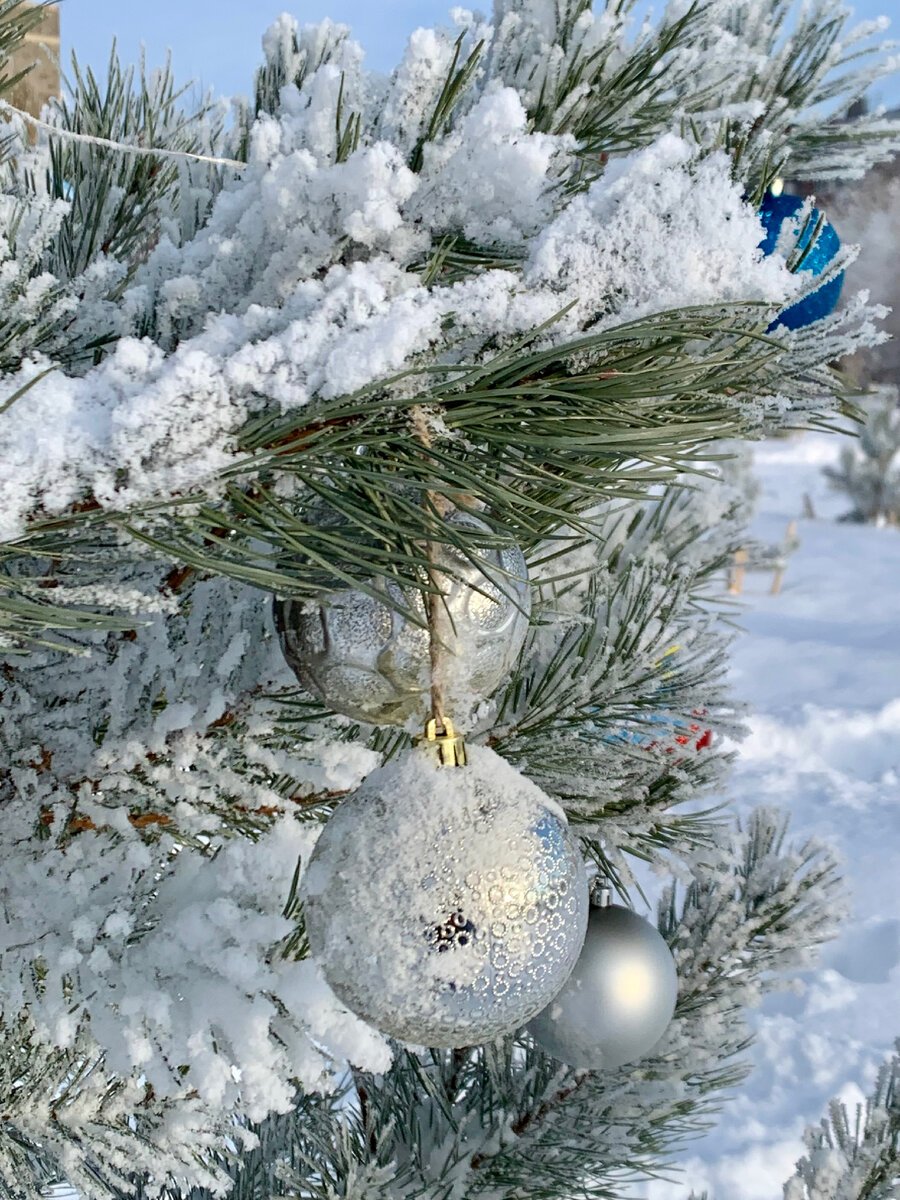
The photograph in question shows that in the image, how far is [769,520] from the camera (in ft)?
25.4

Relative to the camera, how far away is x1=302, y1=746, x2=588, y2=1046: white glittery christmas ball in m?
0.45

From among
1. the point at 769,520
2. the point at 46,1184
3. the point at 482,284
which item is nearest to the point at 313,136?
the point at 482,284

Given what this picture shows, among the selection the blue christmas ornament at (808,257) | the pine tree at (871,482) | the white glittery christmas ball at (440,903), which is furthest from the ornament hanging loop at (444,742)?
the pine tree at (871,482)

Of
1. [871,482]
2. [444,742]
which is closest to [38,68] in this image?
[444,742]

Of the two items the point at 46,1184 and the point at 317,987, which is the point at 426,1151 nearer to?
the point at 46,1184

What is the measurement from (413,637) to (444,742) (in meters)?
0.05

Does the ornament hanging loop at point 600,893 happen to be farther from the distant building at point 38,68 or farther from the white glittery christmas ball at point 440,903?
the distant building at point 38,68

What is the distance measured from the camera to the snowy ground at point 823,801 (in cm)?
207

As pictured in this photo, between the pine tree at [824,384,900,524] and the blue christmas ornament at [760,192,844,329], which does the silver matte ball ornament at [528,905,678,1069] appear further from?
the pine tree at [824,384,900,524]

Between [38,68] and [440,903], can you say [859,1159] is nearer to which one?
[440,903]

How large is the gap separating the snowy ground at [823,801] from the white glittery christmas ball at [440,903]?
36cm

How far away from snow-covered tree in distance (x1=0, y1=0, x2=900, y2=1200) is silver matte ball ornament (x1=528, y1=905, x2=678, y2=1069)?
66mm

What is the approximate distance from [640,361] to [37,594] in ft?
0.84

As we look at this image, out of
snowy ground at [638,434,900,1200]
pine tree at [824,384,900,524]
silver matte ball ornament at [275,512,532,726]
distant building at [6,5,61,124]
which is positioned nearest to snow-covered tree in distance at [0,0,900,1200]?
silver matte ball ornament at [275,512,532,726]
